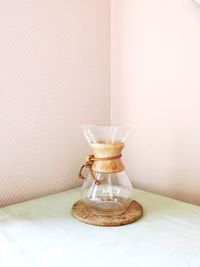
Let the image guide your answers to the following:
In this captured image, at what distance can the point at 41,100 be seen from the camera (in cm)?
85

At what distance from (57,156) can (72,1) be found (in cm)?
54

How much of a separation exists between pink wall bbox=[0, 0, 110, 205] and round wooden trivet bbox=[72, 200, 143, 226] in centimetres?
23

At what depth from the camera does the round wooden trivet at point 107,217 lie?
2.10ft

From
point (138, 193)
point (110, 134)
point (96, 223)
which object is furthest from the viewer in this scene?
point (138, 193)

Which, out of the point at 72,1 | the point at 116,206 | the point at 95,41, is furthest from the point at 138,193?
the point at 72,1

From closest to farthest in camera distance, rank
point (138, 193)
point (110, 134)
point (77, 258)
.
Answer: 1. point (77, 258)
2. point (110, 134)
3. point (138, 193)

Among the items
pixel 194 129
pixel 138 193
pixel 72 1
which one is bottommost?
pixel 138 193

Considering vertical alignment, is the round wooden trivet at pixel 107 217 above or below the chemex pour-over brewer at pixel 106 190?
below

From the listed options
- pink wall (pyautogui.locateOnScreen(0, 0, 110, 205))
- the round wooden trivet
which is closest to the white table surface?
the round wooden trivet

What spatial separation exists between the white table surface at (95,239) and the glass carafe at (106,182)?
7 centimetres

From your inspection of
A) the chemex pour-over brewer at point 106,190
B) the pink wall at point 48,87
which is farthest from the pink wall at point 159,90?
the chemex pour-over brewer at point 106,190

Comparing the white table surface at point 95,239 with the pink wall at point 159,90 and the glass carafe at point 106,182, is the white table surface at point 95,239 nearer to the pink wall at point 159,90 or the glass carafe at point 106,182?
the glass carafe at point 106,182

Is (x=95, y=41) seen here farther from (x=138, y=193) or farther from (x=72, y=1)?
(x=138, y=193)

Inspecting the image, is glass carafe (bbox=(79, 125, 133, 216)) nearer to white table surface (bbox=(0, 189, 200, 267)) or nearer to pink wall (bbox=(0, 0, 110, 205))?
white table surface (bbox=(0, 189, 200, 267))
